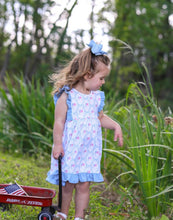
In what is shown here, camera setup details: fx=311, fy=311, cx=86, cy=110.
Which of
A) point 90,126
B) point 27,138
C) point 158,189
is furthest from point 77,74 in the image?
point 27,138

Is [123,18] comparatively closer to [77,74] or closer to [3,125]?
[3,125]

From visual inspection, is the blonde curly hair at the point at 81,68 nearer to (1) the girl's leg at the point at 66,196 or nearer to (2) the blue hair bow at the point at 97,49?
(2) the blue hair bow at the point at 97,49

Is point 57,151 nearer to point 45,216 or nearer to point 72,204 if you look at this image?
point 45,216

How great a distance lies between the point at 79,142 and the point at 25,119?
2708 mm

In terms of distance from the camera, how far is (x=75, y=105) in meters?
2.49

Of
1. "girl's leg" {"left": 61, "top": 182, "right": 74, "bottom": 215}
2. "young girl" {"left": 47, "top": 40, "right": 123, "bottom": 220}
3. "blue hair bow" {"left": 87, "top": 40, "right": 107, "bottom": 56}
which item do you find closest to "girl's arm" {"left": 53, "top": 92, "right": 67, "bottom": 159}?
"young girl" {"left": 47, "top": 40, "right": 123, "bottom": 220}

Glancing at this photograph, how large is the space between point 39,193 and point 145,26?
1542 cm

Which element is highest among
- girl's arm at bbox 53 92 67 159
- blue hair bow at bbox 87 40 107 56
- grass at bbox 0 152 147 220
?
blue hair bow at bbox 87 40 107 56

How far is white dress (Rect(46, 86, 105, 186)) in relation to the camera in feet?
7.91

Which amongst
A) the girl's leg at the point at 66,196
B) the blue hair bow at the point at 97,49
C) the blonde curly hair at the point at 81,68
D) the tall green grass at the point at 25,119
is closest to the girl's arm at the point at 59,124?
the blonde curly hair at the point at 81,68

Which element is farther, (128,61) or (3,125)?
(128,61)

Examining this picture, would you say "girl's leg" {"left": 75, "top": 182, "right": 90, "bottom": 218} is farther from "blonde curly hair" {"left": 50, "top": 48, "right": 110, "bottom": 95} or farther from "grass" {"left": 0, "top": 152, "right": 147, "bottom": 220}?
"blonde curly hair" {"left": 50, "top": 48, "right": 110, "bottom": 95}

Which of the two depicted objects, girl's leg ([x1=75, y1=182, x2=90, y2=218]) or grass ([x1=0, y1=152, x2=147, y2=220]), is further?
grass ([x1=0, y1=152, x2=147, y2=220])

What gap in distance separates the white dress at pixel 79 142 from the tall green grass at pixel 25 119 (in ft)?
6.77
